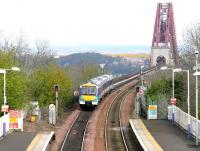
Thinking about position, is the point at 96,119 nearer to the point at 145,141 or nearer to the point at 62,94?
the point at 62,94

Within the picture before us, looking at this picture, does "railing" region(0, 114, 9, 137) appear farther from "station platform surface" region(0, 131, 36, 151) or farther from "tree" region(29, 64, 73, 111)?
"tree" region(29, 64, 73, 111)

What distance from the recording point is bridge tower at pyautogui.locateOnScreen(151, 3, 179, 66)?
527 ft

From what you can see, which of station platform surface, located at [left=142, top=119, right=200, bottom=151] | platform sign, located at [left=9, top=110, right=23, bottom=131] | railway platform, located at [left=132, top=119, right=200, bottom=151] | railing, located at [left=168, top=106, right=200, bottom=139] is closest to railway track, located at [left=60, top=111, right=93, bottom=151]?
platform sign, located at [left=9, top=110, right=23, bottom=131]

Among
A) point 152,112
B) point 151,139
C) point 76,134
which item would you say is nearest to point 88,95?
point 152,112

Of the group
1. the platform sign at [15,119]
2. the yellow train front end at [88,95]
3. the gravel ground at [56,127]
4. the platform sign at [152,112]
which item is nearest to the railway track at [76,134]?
the gravel ground at [56,127]

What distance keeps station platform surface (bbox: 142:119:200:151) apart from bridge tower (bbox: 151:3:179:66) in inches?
4818

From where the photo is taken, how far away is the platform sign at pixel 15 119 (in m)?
32.3

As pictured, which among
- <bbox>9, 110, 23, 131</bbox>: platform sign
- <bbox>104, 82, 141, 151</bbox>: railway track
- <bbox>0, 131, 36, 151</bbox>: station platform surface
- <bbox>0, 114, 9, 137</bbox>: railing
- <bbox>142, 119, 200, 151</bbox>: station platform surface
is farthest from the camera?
<bbox>9, 110, 23, 131</bbox>: platform sign

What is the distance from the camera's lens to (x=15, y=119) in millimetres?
32500

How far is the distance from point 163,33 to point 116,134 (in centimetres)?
13980

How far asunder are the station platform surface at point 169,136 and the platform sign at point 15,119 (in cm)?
877

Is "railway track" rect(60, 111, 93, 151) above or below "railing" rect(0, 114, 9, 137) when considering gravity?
below

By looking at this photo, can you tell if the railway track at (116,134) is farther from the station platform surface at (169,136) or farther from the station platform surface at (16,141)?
the station platform surface at (16,141)

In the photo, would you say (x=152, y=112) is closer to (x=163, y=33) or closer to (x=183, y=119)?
(x=183, y=119)
